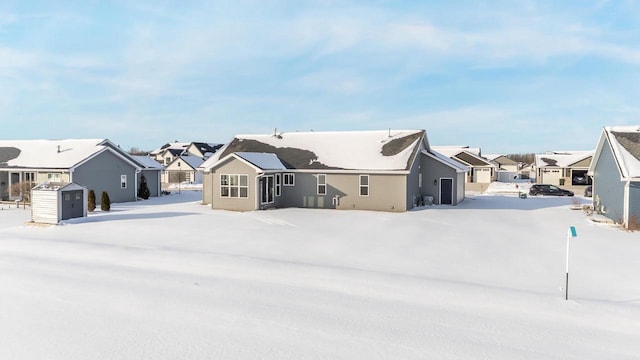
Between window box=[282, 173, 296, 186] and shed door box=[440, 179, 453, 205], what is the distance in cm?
1106

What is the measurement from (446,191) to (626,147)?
11.8 meters

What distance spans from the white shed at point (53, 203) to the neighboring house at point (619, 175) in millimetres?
27886

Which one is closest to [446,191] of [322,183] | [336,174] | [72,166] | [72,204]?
[336,174]

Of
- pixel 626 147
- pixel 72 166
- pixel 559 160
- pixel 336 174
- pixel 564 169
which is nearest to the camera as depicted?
pixel 626 147

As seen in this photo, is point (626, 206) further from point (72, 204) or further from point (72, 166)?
point (72, 166)

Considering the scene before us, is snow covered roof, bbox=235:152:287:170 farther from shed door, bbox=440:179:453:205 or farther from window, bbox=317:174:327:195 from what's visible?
shed door, bbox=440:179:453:205

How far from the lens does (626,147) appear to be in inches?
957

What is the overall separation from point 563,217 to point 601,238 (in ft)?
25.9

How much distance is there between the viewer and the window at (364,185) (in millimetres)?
29688

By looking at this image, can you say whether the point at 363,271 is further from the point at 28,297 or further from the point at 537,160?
the point at 537,160

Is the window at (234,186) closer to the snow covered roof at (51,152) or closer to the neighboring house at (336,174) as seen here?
the neighboring house at (336,174)

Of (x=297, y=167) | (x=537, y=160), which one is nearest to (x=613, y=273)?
(x=297, y=167)

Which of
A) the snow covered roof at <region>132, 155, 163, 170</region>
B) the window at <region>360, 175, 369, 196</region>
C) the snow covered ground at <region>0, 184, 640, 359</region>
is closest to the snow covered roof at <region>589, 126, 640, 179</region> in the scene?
the snow covered ground at <region>0, 184, 640, 359</region>

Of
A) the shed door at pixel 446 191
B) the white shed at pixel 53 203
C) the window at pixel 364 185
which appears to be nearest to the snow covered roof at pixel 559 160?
the shed door at pixel 446 191
